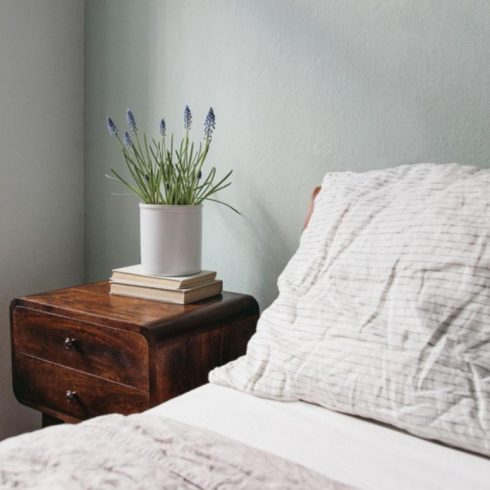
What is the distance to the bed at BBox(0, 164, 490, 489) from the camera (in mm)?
651

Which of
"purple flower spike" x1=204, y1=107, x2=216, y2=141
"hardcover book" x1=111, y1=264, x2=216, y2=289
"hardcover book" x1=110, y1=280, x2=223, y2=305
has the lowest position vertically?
"hardcover book" x1=110, y1=280, x2=223, y2=305

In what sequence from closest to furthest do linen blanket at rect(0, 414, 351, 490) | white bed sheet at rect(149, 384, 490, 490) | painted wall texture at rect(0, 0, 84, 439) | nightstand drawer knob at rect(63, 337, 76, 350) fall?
linen blanket at rect(0, 414, 351, 490) < white bed sheet at rect(149, 384, 490, 490) < nightstand drawer knob at rect(63, 337, 76, 350) < painted wall texture at rect(0, 0, 84, 439)

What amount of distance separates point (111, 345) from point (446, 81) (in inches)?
38.0

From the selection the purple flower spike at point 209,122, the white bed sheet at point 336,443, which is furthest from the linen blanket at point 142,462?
the purple flower spike at point 209,122

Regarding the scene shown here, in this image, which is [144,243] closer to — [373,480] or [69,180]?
[69,180]

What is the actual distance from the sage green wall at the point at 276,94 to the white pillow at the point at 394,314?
0.34 m

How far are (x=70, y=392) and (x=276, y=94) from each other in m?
0.93

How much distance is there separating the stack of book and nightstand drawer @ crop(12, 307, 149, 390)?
181mm

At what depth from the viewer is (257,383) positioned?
1.01m

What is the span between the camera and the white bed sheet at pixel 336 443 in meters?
0.75

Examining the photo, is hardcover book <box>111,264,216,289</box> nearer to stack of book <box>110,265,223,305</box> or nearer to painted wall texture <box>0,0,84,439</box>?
stack of book <box>110,265,223,305</box>

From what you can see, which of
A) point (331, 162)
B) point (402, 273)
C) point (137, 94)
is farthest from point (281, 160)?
point (402, 273)

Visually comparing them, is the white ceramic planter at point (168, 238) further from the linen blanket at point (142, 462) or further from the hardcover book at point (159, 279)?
the linen blanket at point (142, 462)

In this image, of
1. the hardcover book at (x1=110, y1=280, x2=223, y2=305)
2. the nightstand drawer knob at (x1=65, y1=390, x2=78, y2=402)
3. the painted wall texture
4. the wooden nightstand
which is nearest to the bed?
the wooden nightstand
